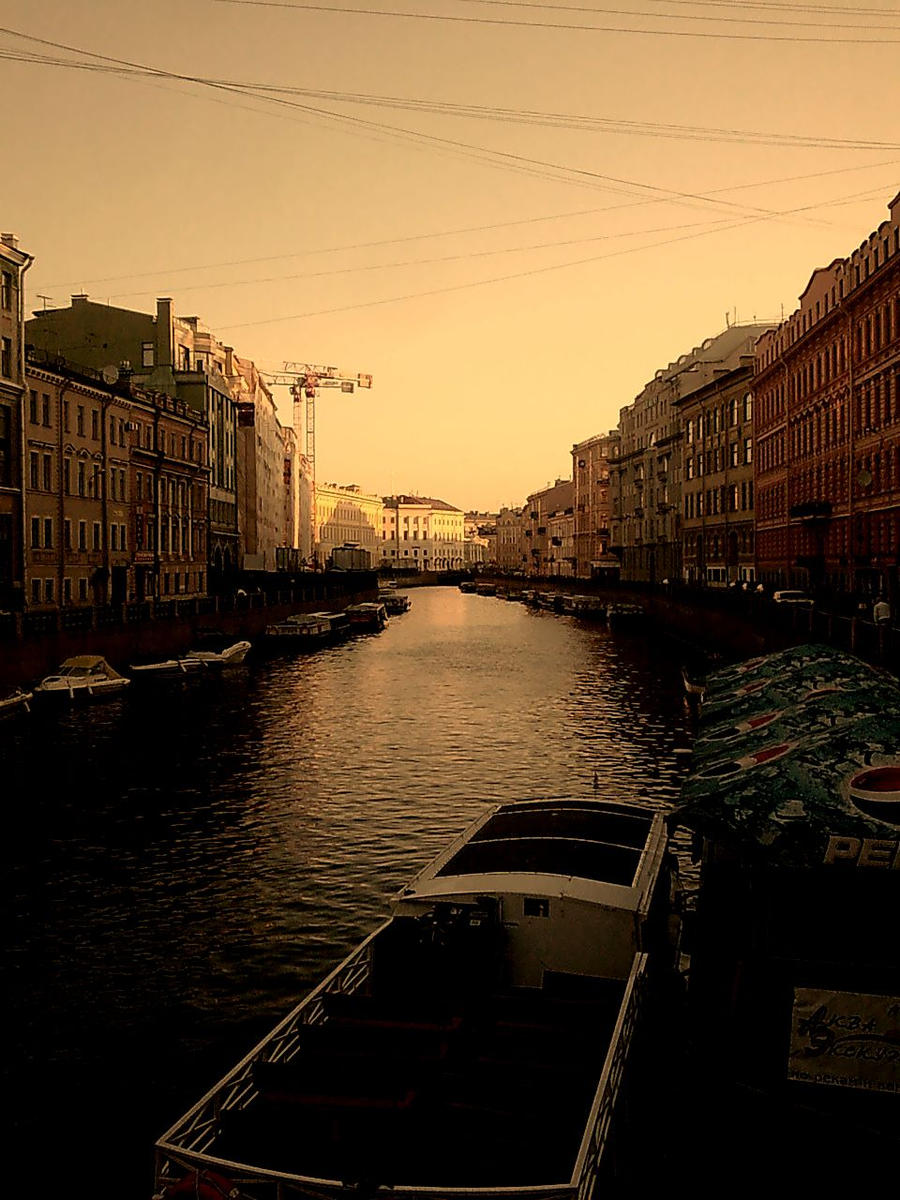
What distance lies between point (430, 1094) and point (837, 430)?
5633 centimetres

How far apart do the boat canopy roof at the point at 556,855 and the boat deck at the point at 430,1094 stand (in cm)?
204

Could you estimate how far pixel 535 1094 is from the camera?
893 centimetres

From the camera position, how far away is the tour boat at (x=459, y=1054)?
811cm

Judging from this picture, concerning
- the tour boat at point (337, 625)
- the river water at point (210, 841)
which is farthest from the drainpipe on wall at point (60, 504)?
the tour boat at point (337, 625)

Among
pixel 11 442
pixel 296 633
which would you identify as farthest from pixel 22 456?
pixel 296 633

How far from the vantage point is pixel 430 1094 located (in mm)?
8695

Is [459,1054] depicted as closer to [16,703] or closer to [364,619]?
[16,703]

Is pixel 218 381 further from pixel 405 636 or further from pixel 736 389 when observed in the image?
pixel 736 389

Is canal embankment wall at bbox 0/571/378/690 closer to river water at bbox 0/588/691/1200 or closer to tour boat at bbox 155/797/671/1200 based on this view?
river water at bbox 0/588/691/1200

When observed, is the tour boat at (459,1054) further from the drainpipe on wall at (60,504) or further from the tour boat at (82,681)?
the drainpipe on wall at (60,504)

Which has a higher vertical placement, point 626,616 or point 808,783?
point 808,783

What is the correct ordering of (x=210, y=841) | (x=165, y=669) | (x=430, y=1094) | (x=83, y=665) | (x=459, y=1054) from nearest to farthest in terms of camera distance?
1. (x=430, y=1094)
2. (x=459, y=1054)
3. (x=210, y=841)
4. (x=83, y=665)
5. (x=165, y=669)

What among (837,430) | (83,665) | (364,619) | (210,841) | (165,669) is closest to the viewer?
(210,841)

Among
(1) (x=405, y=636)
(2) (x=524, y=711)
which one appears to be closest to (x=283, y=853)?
(2) (x=524, y=711)
